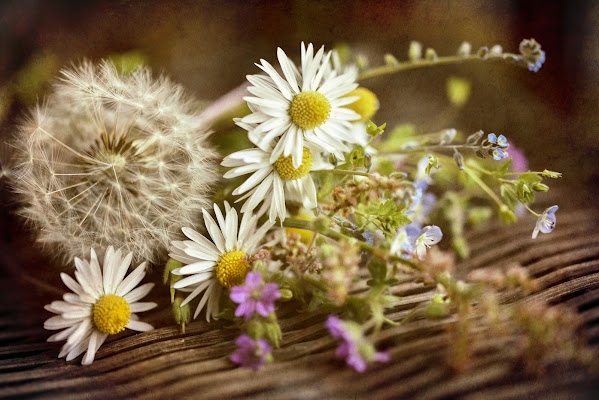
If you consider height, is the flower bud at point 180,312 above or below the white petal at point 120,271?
below

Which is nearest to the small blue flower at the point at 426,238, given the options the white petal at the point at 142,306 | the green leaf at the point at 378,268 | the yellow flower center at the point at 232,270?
the green leaf at the point at 378,268

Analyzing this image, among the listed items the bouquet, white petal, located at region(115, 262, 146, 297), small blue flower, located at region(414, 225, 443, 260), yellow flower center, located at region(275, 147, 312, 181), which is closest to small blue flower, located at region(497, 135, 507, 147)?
the bouquet

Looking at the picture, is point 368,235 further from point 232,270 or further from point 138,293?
point 138,293

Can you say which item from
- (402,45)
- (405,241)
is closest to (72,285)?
(405,241)

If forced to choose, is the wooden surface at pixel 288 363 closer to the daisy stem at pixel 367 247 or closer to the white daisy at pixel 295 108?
the daisy stem at pixel 367 247

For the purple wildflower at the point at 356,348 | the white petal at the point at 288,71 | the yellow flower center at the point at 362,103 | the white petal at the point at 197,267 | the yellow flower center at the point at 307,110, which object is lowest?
the purple wildflower at the point at 356,348
